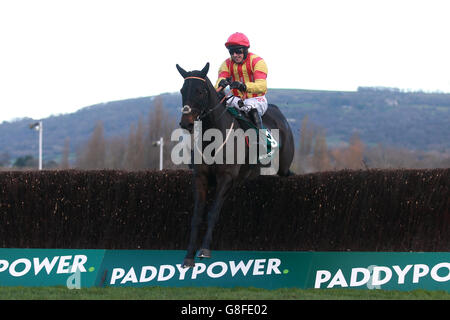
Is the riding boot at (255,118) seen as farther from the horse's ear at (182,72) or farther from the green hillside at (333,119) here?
the green hillside at (333,119)

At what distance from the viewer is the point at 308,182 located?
10188 mm

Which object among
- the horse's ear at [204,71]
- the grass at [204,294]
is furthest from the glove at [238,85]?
the grass at [204,294]

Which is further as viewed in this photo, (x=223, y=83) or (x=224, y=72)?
(x=224, y=72)

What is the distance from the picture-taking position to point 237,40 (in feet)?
31.0

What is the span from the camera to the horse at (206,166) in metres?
8.30

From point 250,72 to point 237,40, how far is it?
47 centimetres

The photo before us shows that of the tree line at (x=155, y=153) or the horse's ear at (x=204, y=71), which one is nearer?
the horse's ear at (x=204, y=71)

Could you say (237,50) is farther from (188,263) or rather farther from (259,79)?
(188,263)

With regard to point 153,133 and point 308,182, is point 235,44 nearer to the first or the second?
point 308,182

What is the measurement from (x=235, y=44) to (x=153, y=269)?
292 centimetres

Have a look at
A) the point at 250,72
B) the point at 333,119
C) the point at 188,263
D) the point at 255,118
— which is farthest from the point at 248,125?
the point at 333,119

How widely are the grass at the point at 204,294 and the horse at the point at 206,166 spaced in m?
0.44

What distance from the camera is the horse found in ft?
27.2
